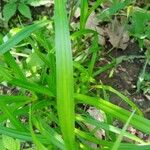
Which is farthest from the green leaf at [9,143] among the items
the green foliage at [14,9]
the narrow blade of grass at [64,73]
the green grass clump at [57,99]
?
the green foliage at [14,9]

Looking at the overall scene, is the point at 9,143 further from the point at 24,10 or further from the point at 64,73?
the point at 24,10

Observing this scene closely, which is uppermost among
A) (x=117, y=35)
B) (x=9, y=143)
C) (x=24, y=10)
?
(x=24, y=10)

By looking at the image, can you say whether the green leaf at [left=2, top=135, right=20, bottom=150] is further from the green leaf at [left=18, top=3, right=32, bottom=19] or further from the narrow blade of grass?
the green leaf at [left=18, top=3, right=32, bottom=19]

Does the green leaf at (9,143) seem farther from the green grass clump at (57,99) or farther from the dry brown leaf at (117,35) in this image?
the dry brown leaf at (117,35)

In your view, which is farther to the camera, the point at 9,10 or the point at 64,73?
the point at 9,10

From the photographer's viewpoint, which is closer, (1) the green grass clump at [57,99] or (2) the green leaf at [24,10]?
(1) the green grass clump at [57,99]

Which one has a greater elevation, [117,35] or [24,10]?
[24,10]

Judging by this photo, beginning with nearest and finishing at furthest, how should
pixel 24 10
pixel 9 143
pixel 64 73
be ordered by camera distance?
pixel 64 73, pixel 9 143, pixel 24 10

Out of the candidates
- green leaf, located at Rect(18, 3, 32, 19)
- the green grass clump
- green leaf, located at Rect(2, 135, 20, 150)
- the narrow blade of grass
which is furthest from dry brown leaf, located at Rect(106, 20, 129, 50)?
the narrow blade of grass

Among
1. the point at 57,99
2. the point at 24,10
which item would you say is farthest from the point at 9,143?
the point at 24,10
